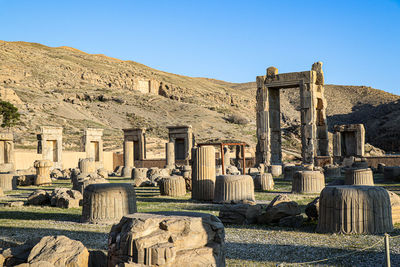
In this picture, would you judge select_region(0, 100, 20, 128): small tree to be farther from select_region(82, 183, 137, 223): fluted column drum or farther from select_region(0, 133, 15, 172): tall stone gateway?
select_region(82, 183, 137, 223): fluted column drum

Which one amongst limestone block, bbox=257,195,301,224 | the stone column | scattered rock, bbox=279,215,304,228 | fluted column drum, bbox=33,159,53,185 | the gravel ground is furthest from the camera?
the stone column

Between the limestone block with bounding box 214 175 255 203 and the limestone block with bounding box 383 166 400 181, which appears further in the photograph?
the limestone block with bounding box 383 166 400 181

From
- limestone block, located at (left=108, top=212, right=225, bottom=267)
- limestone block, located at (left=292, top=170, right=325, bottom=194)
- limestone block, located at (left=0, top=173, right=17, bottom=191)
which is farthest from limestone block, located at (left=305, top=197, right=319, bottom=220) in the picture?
limestone block, located at (left=0, top=173, right=17, bottom=191)

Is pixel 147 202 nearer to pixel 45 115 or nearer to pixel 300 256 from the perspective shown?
pixel 300 256

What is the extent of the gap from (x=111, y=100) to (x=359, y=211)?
2478 inches

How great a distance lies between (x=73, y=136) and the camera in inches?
1673

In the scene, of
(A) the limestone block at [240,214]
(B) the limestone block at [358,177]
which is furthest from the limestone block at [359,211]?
(B) the limestone block at [358,177]

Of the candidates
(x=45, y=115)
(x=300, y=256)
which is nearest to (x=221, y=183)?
(x=300, y=256)

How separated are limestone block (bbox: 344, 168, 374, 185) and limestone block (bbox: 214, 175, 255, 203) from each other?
3.54 meters

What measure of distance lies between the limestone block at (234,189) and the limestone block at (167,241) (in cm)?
663

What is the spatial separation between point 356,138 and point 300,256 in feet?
77.6

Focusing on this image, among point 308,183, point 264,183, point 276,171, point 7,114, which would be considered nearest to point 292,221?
point 308,183

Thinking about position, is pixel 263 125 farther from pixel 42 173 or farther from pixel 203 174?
pixel 203 174

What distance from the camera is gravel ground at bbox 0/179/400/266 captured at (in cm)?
546
